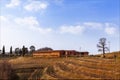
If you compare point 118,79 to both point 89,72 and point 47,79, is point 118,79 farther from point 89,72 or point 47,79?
point 47,79

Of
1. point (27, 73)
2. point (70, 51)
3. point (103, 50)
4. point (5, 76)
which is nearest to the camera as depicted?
point (5, 76)

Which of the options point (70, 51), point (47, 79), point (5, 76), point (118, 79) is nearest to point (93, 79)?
point (118, 79)

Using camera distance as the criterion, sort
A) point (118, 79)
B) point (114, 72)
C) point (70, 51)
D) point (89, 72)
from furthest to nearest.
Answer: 1. point (70, 51)
2. point (89, 72)
3. point (114, 72)
4. point (118, 79)

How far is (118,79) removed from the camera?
169ft

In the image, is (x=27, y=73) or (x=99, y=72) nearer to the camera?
(x=99, y=72)

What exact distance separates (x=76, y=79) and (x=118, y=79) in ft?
33.0

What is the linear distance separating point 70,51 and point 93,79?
91.3m

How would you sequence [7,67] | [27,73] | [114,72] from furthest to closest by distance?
[27,73], [7,67], [114,72]

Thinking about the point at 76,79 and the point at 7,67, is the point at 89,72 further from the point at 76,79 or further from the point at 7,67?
the point at 7,67

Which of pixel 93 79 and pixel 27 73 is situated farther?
pixel 27 73

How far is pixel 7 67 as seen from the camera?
243 ft

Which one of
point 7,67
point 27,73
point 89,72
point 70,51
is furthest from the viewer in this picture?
point 70,51

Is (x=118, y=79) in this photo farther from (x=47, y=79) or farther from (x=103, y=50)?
(x=103, y=50)

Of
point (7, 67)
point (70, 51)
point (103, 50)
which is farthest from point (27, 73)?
point (70, 51)
